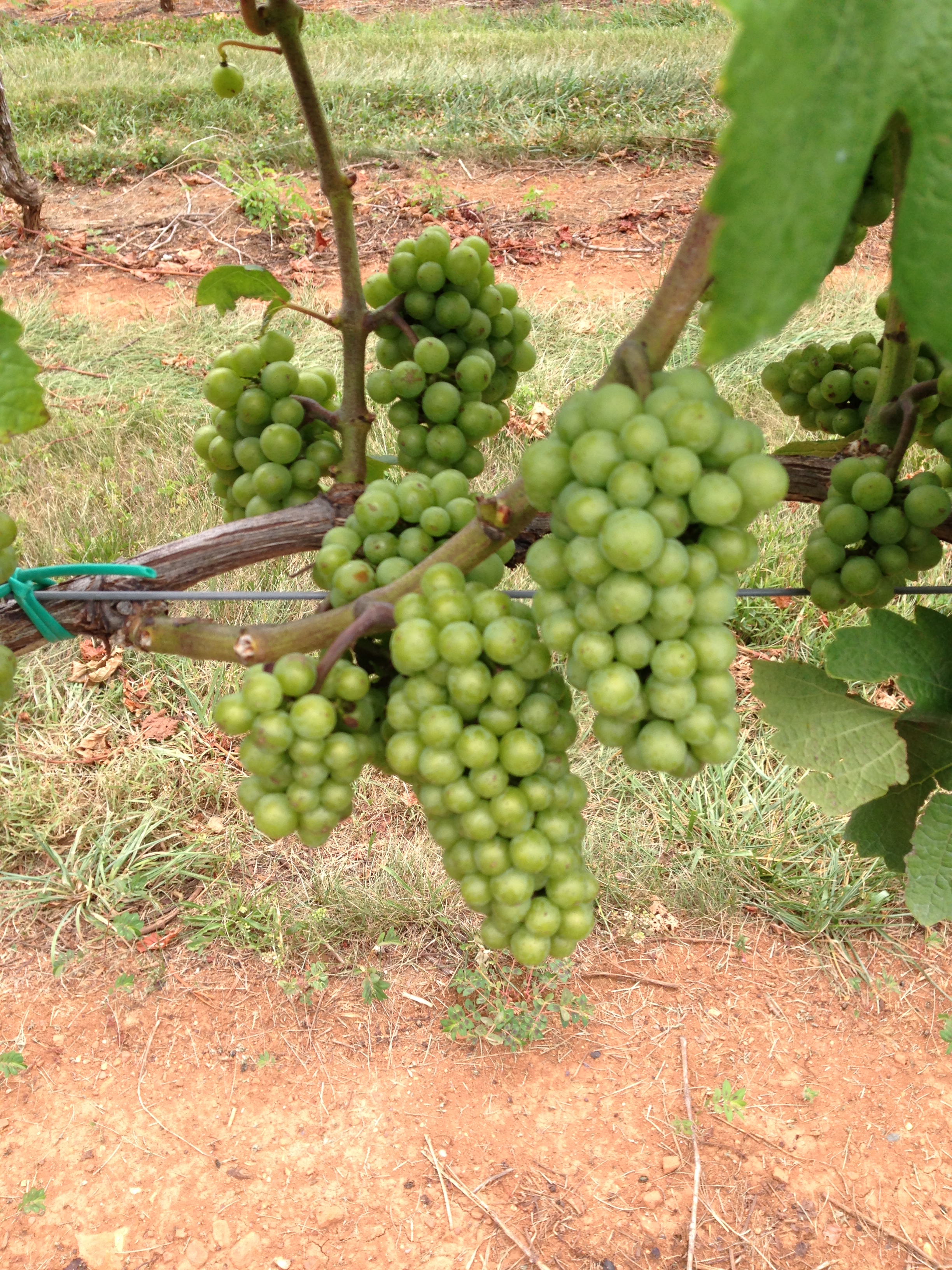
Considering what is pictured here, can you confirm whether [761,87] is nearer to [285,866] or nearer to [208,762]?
[285,866]

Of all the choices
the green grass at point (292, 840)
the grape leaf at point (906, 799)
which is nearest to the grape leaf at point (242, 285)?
the grape leaf at point (906, 799)

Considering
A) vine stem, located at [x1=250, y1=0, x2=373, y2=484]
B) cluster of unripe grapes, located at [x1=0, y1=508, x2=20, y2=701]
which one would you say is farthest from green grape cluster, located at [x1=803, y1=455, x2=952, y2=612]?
cluster of unripe grapes, located at [x1=0, y1=508, x2=20, y2=701]

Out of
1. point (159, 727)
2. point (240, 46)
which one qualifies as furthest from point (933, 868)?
Answer: point (159, 727)

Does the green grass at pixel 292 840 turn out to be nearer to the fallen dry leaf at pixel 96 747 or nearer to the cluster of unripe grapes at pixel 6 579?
the fallen dry leaf at pixel 96 747

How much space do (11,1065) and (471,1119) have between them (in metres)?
1.04

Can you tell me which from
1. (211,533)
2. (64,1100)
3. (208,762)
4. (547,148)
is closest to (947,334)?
(211,533)

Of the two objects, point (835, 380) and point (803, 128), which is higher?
point (803, 128)

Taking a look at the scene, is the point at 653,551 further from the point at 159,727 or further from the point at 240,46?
the point at 159,727

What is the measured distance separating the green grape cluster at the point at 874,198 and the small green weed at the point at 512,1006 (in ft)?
6.27

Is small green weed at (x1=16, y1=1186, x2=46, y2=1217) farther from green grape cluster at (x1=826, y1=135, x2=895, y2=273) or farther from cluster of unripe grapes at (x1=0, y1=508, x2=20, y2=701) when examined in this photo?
green grape cluster at (x1=826, y1=135, x2=895, y2=273)

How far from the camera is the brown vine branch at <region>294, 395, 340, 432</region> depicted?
Answer: 40.6 inches

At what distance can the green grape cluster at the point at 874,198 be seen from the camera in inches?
34.8

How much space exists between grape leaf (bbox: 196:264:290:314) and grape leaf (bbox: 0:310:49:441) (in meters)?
0.34

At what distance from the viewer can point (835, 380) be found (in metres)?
1.09
